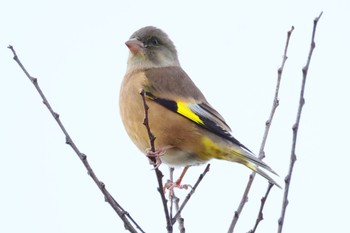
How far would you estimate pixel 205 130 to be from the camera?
19.2 feet

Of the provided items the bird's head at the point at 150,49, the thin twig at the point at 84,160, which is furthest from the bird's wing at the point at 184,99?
the thin twig at the point at 84,160

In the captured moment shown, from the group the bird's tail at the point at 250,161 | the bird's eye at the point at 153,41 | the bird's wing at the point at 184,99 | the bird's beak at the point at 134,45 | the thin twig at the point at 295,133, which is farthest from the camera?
the bird's eye at the point at 153,41

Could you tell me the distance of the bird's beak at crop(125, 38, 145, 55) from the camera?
6672 mm

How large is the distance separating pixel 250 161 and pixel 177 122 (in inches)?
34.8

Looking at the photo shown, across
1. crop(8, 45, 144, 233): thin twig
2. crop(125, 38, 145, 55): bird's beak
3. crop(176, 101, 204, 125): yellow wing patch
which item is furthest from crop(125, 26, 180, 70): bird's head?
crop(8, 45, 144, 233): thin twig

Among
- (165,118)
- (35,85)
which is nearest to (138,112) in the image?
(165,118)

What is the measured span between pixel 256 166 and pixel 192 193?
0.66 meters

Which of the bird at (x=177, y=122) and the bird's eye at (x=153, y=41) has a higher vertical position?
the bird's eye at (x=153, y=41)

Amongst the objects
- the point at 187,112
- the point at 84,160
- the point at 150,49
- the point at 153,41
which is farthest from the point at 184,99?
the point at 84,160

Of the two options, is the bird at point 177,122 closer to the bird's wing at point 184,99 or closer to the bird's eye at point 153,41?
the bird's wing at point 184,99

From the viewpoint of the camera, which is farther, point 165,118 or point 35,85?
point 165,118

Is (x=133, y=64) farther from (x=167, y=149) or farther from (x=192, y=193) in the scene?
(x=192, y=193)

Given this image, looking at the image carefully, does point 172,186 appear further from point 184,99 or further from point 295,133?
point 295,133

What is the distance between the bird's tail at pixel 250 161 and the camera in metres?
5.10
